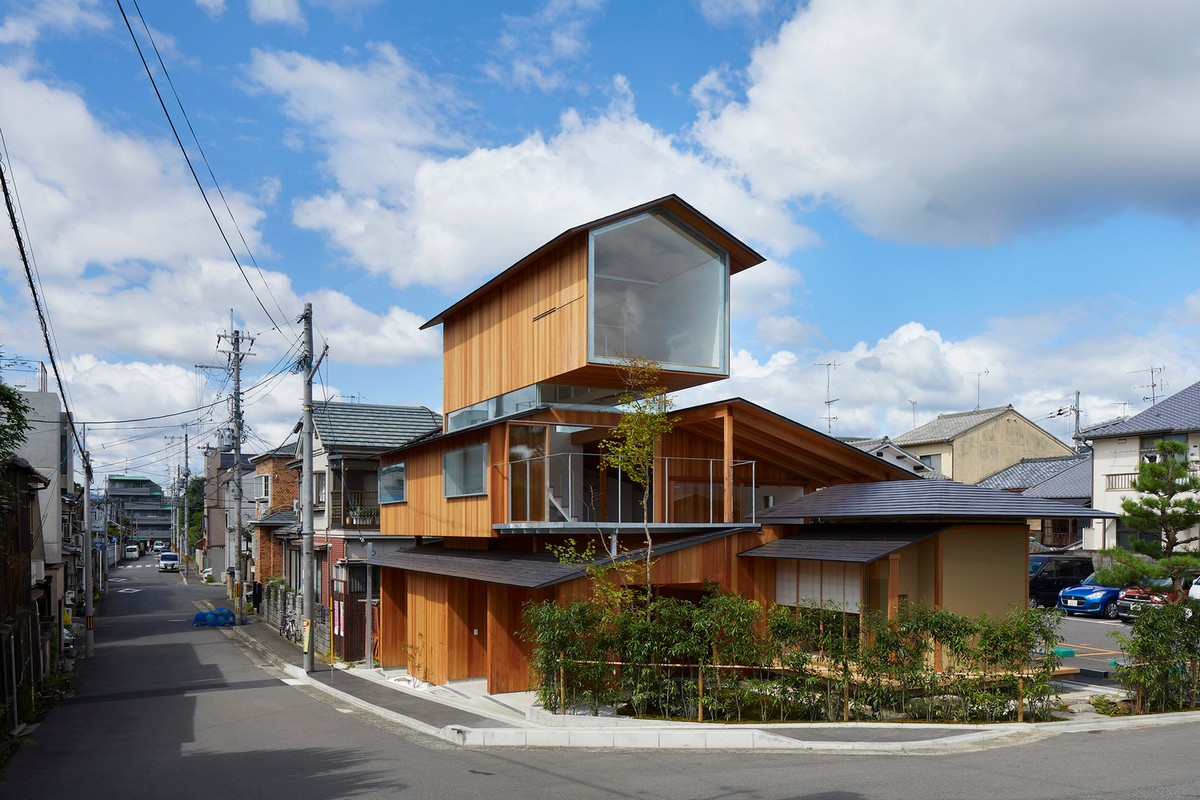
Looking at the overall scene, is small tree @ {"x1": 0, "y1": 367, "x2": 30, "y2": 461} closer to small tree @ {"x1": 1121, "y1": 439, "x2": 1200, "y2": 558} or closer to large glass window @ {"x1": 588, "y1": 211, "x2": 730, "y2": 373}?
large glass window @ {"x1": 588, "y1": 211, "x2": 730, "y2": 373}

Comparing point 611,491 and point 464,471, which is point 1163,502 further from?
point 464,471

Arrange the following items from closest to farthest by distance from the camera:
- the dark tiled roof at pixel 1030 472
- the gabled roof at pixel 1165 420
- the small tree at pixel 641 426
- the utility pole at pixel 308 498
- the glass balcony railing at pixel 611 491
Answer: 1. the small tree at pixel 641 426
2. the glass balcony railing at pixel 611 491
3. the utility pole at pixel 308 498
4. the gabled roof at pixel 1165 420
5. the dark tiled roof at pixel 1030 472

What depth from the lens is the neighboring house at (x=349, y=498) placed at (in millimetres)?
26625

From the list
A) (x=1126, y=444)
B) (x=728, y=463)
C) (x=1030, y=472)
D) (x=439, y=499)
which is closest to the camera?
(x=728, y=463)

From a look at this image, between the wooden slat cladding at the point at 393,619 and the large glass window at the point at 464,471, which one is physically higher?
the large glass window at the point at 464,471

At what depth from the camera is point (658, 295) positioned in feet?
63.2

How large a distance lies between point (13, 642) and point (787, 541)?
14.5m

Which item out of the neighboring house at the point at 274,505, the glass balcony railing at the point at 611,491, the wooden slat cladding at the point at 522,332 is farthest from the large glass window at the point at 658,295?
the neighboring house at the point at 274,505

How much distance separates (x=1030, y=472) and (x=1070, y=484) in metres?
6.24

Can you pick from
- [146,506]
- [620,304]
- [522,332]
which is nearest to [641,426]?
[620,304]

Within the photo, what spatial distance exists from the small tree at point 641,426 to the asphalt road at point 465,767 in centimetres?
454

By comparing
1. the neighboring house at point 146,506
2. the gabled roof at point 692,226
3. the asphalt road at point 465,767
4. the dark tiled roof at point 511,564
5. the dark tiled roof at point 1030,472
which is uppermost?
the gabled roof at point 692,226

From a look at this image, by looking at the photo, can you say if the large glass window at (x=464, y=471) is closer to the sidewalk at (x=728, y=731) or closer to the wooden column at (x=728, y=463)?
the sidewalk at (x=728, y=731)

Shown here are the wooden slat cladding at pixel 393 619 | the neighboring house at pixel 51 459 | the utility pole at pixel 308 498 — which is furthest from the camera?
the neighboring house at pixel 51 459
